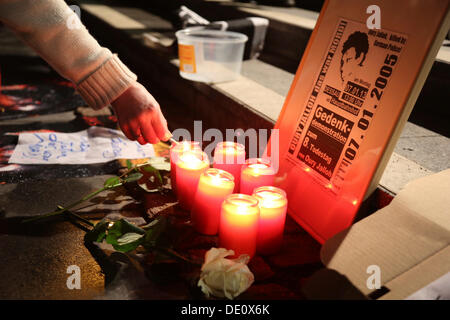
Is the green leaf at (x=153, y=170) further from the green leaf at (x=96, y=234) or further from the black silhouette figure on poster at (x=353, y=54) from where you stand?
the black silhouette figure on poster at (x=353, y=54)

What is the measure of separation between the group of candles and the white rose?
5.4 inches

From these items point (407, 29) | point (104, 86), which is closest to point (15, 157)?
point (104, 86)

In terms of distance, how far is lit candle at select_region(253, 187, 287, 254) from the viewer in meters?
1.14

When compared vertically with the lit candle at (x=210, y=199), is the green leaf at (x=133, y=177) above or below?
below

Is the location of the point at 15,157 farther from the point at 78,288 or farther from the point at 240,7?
the point at 240,7

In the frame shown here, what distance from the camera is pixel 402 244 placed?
0.99 metres

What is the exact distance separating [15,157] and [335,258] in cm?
136

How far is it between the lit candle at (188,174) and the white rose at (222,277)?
1.30 ft

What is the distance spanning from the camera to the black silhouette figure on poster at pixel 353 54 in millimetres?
1188

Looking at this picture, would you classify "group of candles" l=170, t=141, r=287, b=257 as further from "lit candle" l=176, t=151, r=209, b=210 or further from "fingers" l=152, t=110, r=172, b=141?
"fingers" l=152, t=110, r=172, b=141

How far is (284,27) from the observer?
269 centimetres

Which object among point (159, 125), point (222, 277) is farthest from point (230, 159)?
point (222, 277)

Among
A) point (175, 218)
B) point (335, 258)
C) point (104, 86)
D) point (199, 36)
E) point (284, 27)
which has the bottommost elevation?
point (175, 218)
